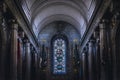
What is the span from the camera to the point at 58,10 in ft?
160

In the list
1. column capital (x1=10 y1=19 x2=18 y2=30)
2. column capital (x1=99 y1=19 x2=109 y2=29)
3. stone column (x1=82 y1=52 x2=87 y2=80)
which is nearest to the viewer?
column capital (x1=10 y1=19 x2=18 y2=30)

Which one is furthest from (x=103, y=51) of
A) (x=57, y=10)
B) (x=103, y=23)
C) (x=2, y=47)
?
(x=57, y=10)

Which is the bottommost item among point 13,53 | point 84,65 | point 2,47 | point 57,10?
point 84,65

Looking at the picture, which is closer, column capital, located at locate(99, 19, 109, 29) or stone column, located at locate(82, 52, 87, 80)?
column capital, located at locate(99, 19, 109, 29)

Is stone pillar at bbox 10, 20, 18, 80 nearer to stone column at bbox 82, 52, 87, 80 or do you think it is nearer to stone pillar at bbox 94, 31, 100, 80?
stone pillar at bbox 94, 31, 100, 80

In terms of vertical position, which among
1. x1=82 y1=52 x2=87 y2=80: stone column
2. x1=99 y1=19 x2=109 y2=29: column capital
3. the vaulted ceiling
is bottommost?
x1=82 y1=52 x2=87 y2=80: stone column

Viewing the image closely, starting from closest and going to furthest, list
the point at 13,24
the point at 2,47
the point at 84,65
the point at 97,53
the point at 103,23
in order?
the point at 2,47
the point at 13,24
the point at 103,23
the point at 97,53
the point at 84,65

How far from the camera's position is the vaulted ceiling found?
131 ft

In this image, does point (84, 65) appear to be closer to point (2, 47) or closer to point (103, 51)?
point (103, 51)

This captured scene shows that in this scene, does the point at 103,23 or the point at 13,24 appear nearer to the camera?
the point at 13,24

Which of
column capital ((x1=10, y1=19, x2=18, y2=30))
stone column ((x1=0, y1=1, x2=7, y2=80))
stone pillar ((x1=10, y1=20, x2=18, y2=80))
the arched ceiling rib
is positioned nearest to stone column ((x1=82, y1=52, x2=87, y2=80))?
the arched ceiling rib

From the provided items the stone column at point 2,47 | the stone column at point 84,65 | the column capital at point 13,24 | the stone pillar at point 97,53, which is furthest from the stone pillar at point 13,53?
the stone column at point 84,65

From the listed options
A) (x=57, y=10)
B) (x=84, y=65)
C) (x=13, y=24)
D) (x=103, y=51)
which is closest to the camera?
(x=103, y=51)

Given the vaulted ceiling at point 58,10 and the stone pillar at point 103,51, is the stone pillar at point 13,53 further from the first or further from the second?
the stone pillar at point 103,51
